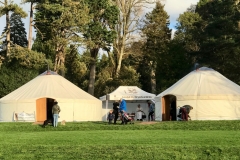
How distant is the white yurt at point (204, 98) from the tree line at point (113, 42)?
10.5 metres

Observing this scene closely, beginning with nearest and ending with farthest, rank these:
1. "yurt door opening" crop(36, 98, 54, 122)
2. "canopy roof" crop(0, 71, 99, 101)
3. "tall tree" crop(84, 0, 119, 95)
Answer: "yurt door opening" crop(36, 98, 54, 122) < "canopy roof" crop(0, 71, 99, 101) < "tall tree" crop(84, 0, 119, 95)

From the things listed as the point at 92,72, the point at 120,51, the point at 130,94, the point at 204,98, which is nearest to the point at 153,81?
the point at 120,51

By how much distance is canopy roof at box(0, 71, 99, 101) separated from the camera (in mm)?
26416

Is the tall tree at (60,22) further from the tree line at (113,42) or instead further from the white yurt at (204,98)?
the white yurt at (204,98)

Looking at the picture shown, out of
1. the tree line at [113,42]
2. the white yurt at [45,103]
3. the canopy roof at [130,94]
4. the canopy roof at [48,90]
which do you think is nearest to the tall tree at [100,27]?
the tree line at [113,42]

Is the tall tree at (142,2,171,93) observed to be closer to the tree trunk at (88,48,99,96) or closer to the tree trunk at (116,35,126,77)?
the tree trunk at (116,35,126,77)

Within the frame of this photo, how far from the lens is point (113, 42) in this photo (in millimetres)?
40094

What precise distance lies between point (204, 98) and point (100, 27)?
15.2 m

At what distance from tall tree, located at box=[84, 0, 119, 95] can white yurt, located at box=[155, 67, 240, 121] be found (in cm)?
1166

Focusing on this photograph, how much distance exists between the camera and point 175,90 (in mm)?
25438

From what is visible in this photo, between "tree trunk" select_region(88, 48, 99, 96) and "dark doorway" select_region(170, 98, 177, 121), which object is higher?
"tree trunk" select_region(88, 48, 99, 96)

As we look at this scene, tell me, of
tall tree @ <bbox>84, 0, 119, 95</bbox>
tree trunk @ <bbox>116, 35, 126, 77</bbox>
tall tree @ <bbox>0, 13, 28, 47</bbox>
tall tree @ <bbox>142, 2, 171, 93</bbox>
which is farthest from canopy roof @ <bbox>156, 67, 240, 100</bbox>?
tall tree @ <bbox>0, 13, 28, 47</bbox>

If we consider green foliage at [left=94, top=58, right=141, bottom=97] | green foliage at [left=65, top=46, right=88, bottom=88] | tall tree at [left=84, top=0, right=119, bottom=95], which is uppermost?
tall tree at [left=84, top=0, right=119, bottom=95]

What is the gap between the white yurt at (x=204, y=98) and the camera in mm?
23922
